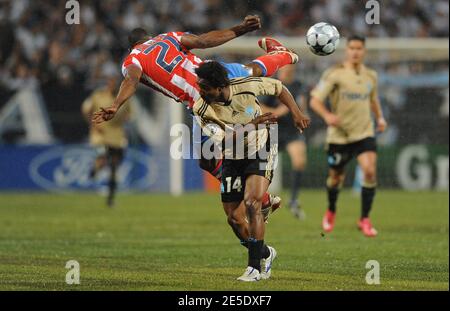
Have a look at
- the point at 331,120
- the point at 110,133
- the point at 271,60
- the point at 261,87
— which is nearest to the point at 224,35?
the point at 271,60

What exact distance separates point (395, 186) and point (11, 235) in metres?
12.0

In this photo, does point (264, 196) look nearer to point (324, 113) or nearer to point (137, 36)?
point (137, 36)

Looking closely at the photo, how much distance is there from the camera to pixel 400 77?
79.5 ft

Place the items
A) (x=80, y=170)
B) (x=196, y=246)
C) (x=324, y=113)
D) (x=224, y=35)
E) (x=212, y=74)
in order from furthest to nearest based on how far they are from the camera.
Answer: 1. (x=80, y=170)
2. (x=324, y=113)
3. (x=196, y=246)
4. (x=224, y=35)
5. (x=212, y=74)

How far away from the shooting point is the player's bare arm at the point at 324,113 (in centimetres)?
1454

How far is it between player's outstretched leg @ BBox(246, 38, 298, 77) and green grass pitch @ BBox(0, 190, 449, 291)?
2036 mm

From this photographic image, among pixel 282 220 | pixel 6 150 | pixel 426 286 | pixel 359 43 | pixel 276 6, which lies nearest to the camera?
pixel 426 286

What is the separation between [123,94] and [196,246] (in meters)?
3.86

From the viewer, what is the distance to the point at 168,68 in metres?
10.5

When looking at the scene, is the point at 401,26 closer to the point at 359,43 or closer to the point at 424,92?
the point at 424,92

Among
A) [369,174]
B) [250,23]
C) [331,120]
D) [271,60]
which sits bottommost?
[369,174]

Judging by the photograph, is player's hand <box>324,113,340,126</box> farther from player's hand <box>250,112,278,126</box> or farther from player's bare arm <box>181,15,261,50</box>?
player's hand <box>250,112,278,126</box>

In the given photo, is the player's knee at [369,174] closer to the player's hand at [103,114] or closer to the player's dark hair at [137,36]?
the player's dark hair at [137,36]

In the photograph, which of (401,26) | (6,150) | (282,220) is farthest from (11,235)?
(401,26)
